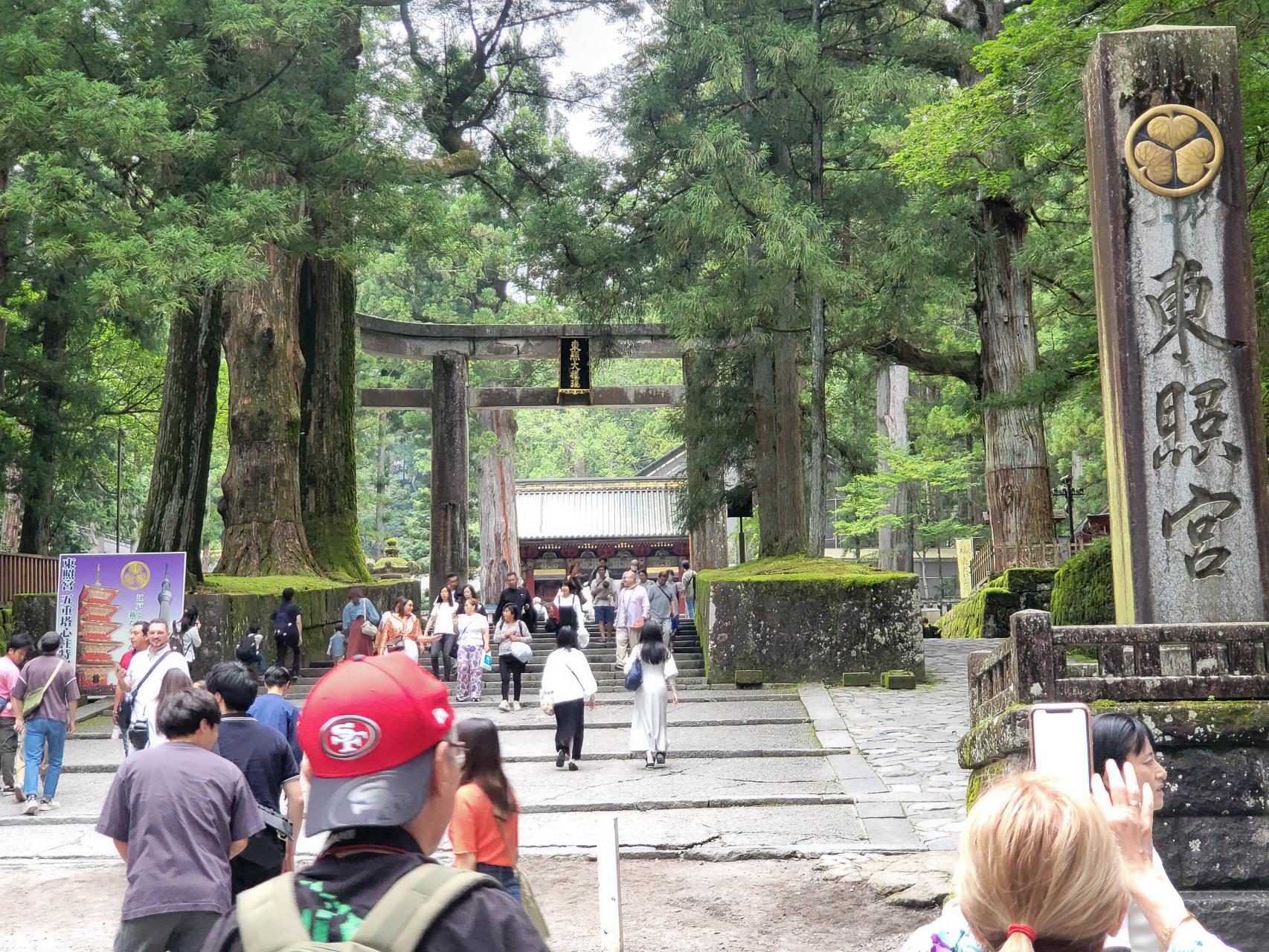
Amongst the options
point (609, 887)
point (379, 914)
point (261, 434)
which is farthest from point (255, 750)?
point (261, 434)

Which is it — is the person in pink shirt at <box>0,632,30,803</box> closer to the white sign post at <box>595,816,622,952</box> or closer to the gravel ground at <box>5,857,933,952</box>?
the gravel ground at <box>5,857,933,952</box>

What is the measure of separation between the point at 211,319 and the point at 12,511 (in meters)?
10.5

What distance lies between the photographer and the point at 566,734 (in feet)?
38.3

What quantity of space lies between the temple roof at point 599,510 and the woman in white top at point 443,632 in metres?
20.5

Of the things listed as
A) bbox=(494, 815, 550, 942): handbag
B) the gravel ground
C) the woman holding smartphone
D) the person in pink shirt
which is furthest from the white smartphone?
the person in pink shirt

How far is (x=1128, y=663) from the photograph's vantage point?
7066 millimetres

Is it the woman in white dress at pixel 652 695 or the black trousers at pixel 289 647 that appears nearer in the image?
the woman in white dress at pixel 652 695

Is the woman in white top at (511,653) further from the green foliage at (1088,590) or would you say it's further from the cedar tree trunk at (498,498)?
the cedar tree trunk at (498,498)

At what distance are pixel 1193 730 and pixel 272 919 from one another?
5747mm

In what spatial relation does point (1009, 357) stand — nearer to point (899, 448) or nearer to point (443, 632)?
point (443, 632)

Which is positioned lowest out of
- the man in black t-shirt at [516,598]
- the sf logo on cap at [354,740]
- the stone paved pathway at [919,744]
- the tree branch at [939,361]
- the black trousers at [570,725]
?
the stone paved pathway at [919,744]

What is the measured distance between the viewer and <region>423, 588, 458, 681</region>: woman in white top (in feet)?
57.5

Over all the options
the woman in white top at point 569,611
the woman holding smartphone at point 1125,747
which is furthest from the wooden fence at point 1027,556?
the woman holding smartphone at point 1125,747

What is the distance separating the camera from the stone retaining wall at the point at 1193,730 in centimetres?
634
